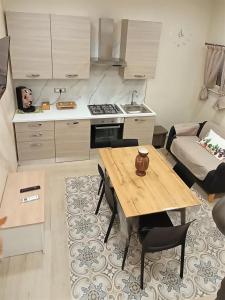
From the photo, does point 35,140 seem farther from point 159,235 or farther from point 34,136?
point 159,235

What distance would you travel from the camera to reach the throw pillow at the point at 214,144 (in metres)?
3.61

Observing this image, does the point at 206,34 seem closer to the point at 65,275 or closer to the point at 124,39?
the point at 124,39

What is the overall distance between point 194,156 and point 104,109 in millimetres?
1610

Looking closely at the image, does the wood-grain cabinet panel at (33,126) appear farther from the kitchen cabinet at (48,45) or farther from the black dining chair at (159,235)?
the black dining chair at (159,235)

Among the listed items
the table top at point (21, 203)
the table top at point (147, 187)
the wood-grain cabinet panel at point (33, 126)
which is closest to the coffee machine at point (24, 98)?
the wood-grain cabinet panel at point (33, 126)

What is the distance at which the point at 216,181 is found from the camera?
3.18 meters

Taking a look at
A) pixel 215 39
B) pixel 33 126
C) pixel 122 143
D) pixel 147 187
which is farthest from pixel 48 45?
pixel 215 39

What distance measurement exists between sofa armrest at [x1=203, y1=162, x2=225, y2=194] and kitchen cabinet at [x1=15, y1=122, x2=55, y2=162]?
7.66 feet

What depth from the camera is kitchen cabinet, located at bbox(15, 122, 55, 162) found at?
351 cm

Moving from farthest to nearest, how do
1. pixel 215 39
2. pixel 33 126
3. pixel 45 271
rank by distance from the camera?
1. pixel 215 39
2. pixel 33 126
3. pixel 45 271

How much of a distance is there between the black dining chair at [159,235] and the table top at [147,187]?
8.1 inches

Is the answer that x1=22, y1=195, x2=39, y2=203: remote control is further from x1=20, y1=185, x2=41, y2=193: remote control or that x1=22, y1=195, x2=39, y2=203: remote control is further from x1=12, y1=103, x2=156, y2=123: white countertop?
x1=12, y1=103, x2=156, y2=123: white countertop

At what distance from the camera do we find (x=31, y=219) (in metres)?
2.30

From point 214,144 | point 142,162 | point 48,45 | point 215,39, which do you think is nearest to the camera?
point 142,162
